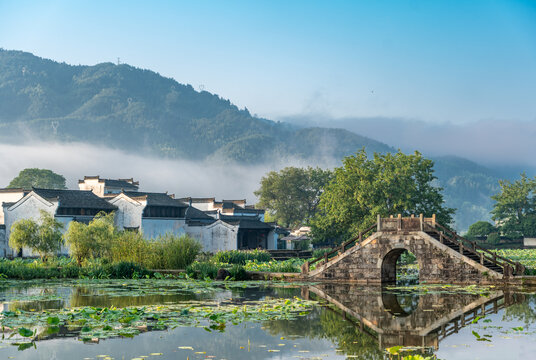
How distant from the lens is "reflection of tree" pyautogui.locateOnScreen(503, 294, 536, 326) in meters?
18.8

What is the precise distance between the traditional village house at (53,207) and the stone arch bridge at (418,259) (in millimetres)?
28638

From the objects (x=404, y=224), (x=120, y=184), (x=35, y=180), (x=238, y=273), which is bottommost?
(x=238, y=273)

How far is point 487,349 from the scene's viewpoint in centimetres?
1438

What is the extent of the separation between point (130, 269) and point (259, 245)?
34899 millimetres

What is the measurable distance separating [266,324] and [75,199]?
143 feet

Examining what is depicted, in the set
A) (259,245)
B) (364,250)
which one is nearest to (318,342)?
(364,250)

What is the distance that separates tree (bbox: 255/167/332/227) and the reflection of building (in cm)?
3012

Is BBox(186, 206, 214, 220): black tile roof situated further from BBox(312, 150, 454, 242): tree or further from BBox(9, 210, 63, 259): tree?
BBox(9, 210, 63, 259): tree

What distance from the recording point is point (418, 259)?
1272 inches

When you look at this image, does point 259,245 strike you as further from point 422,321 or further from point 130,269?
point 422,321

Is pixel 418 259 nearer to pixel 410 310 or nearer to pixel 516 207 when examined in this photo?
pixel 410 310

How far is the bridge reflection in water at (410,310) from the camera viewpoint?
16.3m

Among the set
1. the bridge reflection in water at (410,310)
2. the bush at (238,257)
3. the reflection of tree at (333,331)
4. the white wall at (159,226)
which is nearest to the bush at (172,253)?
the bush at (238,257)

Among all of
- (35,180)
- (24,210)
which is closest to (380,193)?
(24,210)
